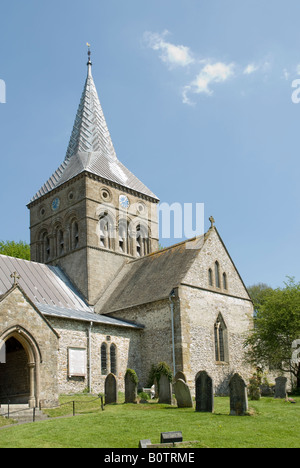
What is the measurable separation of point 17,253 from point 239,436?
40394 mm

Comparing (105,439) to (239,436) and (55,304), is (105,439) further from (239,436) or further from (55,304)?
(55,304)

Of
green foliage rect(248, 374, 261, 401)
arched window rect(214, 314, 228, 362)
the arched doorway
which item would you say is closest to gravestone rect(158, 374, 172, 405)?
the arched doorway

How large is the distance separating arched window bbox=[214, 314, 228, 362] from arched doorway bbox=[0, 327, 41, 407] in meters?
11.5

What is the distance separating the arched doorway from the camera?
21.1 metres

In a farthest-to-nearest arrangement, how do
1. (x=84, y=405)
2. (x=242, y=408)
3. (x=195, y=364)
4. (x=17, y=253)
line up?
(x=17, y=253) < (x=195, y=364) < (x=84, y=405) < (x=242, y=408)

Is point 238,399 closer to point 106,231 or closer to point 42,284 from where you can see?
point 42,284

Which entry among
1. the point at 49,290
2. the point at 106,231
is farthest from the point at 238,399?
the point at 106,231

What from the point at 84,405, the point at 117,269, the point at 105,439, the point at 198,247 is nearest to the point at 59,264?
the point at 117,269

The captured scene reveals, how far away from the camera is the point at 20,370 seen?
23359mm

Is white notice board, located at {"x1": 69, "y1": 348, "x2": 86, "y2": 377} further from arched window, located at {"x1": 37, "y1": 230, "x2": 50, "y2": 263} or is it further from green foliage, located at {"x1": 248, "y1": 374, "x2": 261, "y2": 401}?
arched window, located at {"x1": 37, "y1": 230, "x2": 50, "y2": 263}

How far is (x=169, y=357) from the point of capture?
2734 cm

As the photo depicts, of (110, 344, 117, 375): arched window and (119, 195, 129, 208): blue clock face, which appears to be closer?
(110, 344, 117, 375): arched window

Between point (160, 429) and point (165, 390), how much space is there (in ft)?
21.6
